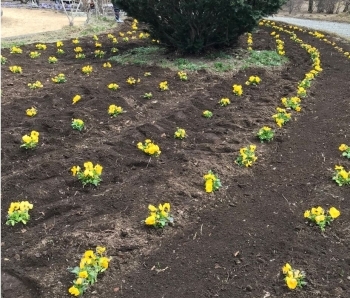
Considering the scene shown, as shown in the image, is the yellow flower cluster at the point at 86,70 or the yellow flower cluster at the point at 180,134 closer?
the yellow flower cluster at the point at 180,134

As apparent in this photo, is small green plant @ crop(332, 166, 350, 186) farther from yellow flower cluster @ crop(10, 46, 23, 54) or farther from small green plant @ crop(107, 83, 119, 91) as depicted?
yellow flower cluster @ crop(10, 46, 23, 54)

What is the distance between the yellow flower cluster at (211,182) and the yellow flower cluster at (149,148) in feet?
3.03

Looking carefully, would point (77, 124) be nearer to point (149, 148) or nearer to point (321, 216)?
point (149, 148)

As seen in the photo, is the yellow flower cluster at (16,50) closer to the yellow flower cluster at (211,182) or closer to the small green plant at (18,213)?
the small green plant at (18,213)

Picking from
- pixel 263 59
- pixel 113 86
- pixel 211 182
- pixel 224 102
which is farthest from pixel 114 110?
pixel 263 59

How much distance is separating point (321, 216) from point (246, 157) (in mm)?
1408

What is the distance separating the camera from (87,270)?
321cm

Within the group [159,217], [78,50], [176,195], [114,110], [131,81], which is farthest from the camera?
[78,50]

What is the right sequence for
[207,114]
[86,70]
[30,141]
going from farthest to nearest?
1. [86,70]
2. [207,114]
3. [30,141]

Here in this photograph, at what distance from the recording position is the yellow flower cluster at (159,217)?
3.84m

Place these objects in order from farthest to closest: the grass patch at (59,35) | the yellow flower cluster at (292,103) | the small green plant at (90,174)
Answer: the grass patch at (59,35)
the yellow flower cluster at (292,103)
the small green plant at (90,174)

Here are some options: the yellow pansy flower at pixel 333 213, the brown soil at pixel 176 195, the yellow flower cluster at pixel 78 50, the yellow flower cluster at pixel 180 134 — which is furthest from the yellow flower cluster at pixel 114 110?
the yellow flower cluster at pixel 78 50

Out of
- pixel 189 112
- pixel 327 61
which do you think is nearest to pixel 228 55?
pixel 327 61

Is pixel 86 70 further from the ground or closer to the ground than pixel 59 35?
further from the ground
